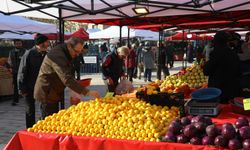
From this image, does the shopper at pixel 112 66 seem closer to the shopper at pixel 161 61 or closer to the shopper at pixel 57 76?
the shopper at pixel 57 76

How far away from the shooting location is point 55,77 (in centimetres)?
477

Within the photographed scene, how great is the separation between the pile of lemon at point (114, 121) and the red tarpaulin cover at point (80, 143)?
16 cm

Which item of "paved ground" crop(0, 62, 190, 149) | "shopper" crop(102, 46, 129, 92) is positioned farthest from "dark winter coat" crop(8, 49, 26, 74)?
"shopper" crop(102, 46, 129, 92)

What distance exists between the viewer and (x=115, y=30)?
17.4 metres

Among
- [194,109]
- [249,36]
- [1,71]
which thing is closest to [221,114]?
[194,109]

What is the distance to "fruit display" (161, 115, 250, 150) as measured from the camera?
9.51 ft

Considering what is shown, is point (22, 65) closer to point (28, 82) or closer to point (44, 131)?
point (28, 82)

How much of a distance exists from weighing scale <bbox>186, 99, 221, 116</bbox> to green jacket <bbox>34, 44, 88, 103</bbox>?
1223mm

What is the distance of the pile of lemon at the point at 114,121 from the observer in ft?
11.3

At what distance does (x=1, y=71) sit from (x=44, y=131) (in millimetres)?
7400

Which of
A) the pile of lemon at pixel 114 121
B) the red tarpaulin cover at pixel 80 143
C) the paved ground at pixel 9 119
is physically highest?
the pile of lemon at pixel 114 121

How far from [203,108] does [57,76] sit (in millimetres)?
1891

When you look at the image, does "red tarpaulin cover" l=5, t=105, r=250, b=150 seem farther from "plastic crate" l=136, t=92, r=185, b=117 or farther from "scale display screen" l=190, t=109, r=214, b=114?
"plastic crate" l=136, t=92, r=185, b=117

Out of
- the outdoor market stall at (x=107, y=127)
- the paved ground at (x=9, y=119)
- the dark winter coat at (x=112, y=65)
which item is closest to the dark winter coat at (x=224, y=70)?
the outdoor market stall at (x=107, y=127)
